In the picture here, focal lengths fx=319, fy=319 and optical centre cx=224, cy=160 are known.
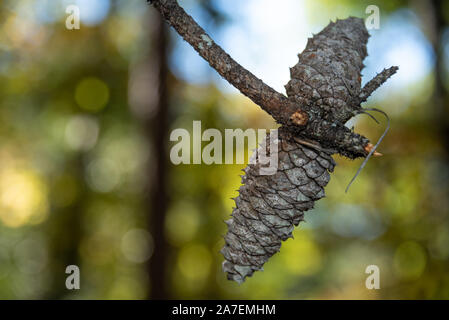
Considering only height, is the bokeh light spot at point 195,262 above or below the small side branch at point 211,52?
below

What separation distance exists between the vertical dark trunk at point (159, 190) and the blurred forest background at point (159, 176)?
0.01m

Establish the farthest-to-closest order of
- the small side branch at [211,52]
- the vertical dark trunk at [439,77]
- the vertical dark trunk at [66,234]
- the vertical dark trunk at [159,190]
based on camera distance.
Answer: the vertical dark trunk at [66,234]
the vertical dark trunk at [159,190]
the vertical dark trunk at [439,77]
the small side branch at [211,52]

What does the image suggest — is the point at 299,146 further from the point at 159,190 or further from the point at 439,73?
the point at 439,73

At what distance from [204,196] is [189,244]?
1.68ft

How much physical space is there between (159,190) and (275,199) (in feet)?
6.78

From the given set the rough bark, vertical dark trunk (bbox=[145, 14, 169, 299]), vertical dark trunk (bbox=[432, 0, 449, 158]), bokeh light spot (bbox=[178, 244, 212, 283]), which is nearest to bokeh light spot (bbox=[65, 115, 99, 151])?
vertical dark trunk (bbox=[145, 14, 169, 299])

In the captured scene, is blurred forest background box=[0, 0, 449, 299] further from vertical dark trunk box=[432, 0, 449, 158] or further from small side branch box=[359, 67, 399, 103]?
small side branch box=[359, 67, 399, 103]

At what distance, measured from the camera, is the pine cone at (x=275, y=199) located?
548mm

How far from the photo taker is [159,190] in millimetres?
2523

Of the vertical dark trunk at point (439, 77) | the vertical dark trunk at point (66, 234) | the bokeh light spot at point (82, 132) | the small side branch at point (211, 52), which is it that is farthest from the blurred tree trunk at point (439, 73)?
the vertical dark trunk at point (66, 234)

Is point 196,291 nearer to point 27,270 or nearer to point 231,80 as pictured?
point 27,270

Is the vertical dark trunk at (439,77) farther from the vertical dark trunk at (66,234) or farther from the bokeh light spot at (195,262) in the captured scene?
the vertical dark trunk at (66,234)

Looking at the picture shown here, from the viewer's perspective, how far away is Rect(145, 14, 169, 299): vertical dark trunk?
242 centimetres

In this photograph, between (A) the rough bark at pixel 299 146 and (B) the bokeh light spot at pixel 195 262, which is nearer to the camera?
(A) the rough bark at pixel 299 146
